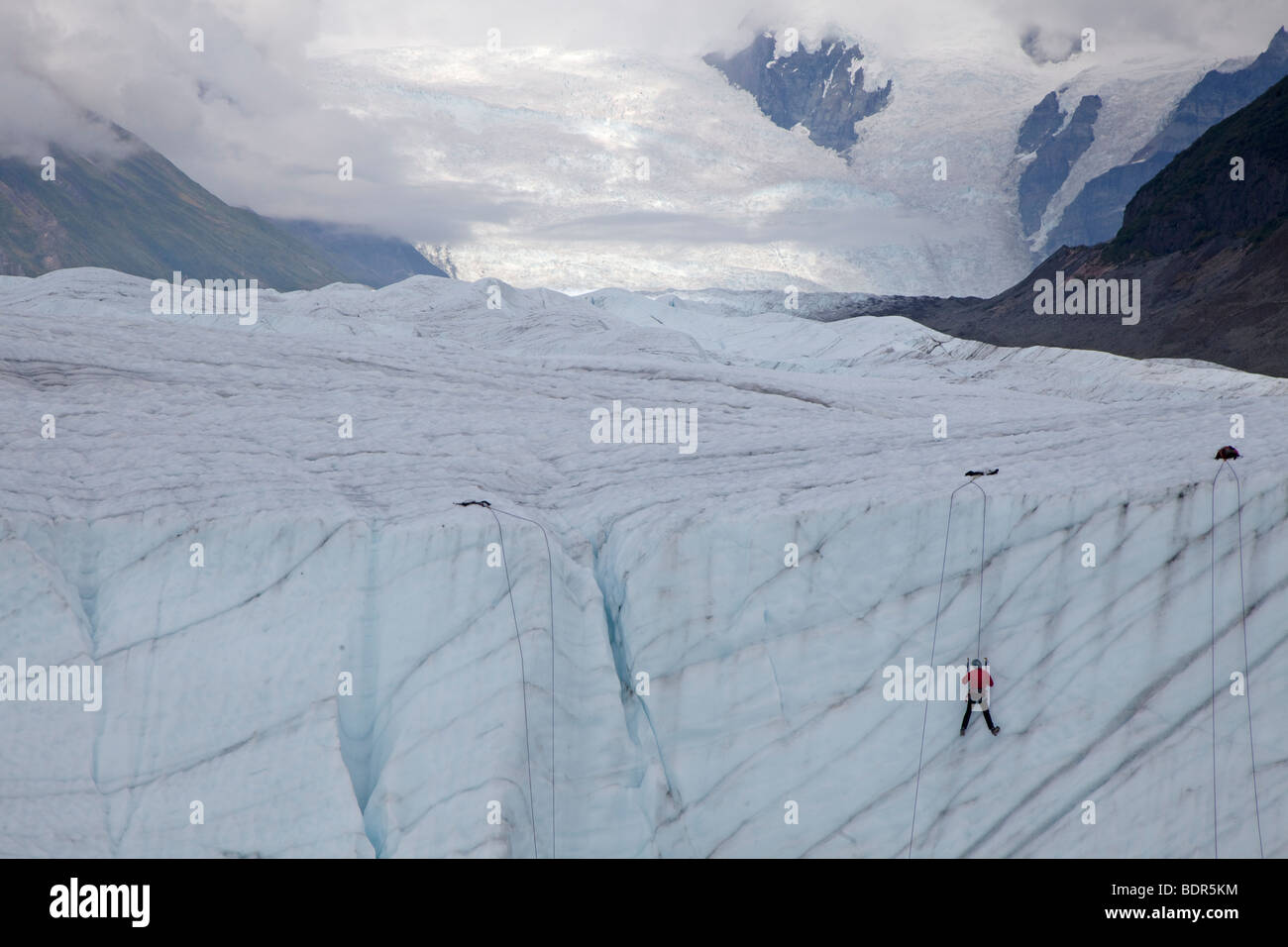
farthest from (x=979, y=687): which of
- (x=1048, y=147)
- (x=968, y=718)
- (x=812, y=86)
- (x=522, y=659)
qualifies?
(x=812, y=86)

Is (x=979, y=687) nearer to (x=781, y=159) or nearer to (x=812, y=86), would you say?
(x=781, y=159)

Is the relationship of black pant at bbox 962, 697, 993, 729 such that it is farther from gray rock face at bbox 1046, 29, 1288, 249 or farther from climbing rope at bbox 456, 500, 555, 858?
gray rock face at bbox 1046, 29, 1288, 249

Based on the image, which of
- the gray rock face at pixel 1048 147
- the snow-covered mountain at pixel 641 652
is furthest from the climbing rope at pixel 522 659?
the gray rock face at pixel 1048 147

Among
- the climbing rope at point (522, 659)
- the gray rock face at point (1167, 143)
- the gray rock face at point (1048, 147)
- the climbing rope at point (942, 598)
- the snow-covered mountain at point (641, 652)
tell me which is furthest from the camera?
the gray rock face at point (1048, 147)

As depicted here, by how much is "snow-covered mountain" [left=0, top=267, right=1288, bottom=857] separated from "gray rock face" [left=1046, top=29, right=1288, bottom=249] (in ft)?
339

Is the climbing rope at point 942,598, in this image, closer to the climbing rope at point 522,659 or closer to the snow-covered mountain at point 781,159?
the climbing rope at point 522,659

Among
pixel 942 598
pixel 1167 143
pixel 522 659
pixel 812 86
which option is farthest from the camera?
pixel 812 86

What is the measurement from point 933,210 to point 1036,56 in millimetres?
28882

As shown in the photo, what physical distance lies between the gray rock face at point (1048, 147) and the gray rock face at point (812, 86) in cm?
1853

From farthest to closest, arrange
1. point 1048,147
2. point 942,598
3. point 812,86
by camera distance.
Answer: point 812,86 < point 1048,147 < point 942,598

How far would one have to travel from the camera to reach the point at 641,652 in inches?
425

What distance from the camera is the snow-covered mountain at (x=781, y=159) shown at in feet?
335

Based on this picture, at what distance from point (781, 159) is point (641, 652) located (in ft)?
386
